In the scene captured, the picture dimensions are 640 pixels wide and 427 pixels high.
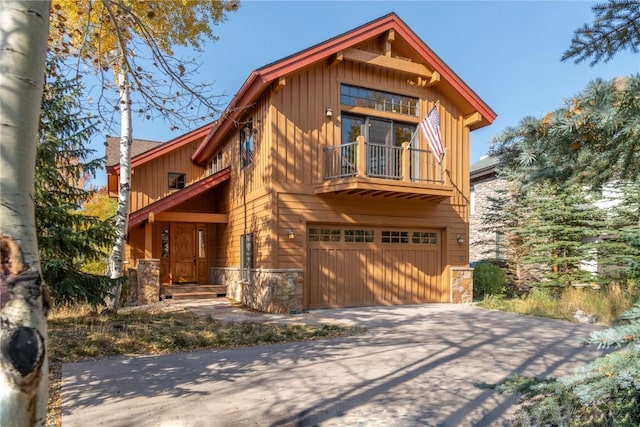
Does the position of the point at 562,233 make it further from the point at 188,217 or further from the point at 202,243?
the point at 202,243

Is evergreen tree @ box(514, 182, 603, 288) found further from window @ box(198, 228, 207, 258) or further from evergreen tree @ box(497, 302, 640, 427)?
evergreen tree @ box(497, 302, 640, 427)

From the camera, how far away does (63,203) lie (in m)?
8.30

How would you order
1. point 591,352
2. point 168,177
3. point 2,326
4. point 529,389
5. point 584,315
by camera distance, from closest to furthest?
point 2,326
point 529,389
point 591,352
point 584,315
point 168,177

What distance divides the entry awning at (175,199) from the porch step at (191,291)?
94.1 inches

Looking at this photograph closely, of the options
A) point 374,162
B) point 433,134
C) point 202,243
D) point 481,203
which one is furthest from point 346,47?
point 481,203

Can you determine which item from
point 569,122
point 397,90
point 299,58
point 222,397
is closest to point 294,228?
point 299,58

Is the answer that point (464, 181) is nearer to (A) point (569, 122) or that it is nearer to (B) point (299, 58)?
(B) point (299, 58)

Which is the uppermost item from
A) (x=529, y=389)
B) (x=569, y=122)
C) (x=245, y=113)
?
(x=245, y=113)

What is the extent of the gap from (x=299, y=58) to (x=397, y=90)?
3.27 metres

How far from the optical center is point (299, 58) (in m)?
10.3

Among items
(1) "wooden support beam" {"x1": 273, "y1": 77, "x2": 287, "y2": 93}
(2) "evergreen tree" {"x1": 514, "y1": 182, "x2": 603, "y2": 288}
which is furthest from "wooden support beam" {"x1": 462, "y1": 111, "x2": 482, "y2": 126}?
(1) "wooden support beam" {"x1": 273, "y1": 77, "x2": 287, "y2": 93}

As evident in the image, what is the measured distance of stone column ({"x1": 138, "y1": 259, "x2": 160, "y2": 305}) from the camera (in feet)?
42.1

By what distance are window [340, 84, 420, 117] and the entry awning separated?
5.36 metres

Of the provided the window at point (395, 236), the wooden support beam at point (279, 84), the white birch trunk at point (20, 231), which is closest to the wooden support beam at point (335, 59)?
the wooden support beam at point (279, 84)
